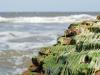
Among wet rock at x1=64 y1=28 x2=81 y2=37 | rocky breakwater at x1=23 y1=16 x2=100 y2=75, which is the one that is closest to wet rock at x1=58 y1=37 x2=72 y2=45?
rocky breakwater at x1=23 y1=16 x2=100 y2=75

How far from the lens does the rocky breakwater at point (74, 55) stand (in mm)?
7657

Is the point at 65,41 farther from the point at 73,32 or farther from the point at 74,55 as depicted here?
the point at 74,55

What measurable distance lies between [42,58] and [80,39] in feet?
3.75

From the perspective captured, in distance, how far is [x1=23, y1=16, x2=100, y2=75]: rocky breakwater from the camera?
766cm

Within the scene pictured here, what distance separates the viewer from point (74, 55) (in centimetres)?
819

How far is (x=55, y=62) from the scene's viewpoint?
8.70 meters

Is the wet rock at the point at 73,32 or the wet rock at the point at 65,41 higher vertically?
the wet rock at the point at 73,32

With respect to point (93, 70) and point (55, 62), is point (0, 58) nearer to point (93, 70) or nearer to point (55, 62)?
point (55, 62)

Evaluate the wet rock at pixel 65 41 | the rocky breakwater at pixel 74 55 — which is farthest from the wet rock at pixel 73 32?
the wet rock at pixel 65 41

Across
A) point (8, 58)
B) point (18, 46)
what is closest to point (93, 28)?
point (8, 58)

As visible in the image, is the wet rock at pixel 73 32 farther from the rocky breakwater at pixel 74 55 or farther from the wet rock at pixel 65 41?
the wet rock at pixel 65 41

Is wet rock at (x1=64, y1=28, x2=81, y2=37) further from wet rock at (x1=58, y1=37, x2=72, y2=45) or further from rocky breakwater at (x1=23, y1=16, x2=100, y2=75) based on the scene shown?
wet rock at (x1=58, y1=37, x2=72, y2=45)

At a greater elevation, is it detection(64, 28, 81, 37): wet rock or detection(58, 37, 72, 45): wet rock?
detection(64, 28, 81, 37): wet rock

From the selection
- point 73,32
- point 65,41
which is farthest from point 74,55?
point 73,32
